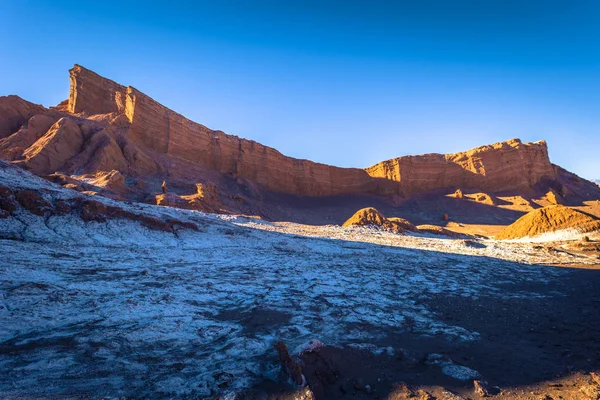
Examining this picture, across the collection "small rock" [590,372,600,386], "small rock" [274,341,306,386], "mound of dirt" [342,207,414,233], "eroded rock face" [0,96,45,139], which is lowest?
"small rock" [590,372,600,386]

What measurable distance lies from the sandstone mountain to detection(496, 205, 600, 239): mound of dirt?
21.0 m

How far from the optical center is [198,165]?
3319 centimetres

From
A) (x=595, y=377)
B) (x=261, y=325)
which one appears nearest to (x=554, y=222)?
(x=595, y=377)

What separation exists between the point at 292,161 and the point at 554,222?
92.8 ft

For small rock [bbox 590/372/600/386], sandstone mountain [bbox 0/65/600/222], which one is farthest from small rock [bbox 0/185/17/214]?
small rock [bbox 590/372/600/386]

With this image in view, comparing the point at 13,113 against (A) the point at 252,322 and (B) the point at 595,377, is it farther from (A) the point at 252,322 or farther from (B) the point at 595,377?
(B) the point at 595,377

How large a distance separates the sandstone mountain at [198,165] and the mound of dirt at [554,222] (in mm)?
20961

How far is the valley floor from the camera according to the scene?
263cm

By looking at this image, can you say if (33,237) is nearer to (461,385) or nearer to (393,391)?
(393,391)

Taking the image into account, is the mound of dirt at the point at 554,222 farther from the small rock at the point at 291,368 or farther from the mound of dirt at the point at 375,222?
the small rock at the point at 291,368

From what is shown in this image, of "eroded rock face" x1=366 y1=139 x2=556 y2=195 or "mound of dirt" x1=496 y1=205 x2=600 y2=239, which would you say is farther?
"eroded rock face" x1=366 y1=139 x2=556 y2=195

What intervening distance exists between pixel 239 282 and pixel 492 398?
4.59 meters

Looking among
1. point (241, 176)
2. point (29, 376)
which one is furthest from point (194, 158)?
point (29, 376)

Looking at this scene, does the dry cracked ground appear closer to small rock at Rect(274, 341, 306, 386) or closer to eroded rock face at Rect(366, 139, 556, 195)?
small rock at Rect(274, 341, 306, 386)
